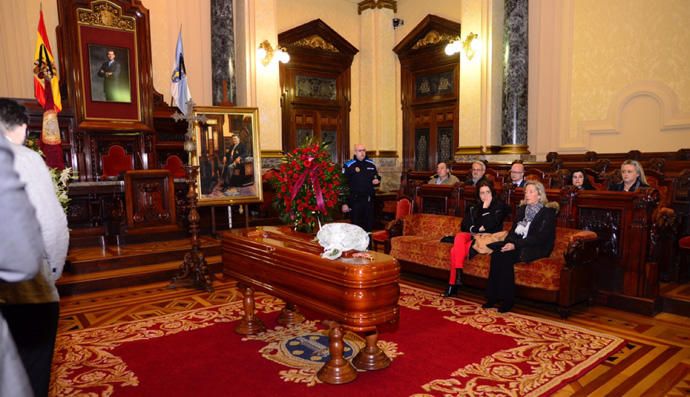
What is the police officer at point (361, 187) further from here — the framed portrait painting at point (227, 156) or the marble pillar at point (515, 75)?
the marble pillar at point (515, 75)

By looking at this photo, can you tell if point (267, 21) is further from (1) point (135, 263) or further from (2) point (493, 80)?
(1) point (135, 263)

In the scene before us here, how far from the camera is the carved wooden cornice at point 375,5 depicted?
442 inches

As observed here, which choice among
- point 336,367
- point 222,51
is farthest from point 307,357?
point 222,51

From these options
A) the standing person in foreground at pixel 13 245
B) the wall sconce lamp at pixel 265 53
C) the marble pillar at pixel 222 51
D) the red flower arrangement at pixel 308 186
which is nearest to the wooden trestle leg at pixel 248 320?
the red flower arrangement at pixel 308 186

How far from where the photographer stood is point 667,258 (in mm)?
5113

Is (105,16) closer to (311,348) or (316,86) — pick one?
(316,86)

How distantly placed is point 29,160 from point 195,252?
364cm

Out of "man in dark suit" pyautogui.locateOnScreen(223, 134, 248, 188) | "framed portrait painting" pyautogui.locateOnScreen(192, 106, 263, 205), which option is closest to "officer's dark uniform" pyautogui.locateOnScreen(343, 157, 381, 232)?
"framed portrait painting" pyautogui.locateOnScreen(192, 106, 263, 205)

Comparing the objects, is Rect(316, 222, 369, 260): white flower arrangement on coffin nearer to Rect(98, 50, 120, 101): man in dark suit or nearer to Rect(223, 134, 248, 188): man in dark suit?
Rect(223, 134, 248, 188): man in dark suit

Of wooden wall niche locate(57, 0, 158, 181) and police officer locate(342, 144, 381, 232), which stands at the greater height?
wooden wall niche locate(57, 0, 158, 181)

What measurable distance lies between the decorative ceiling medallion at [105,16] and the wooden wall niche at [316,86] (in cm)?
317

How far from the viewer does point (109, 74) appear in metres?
8.06

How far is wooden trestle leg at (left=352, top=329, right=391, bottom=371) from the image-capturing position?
3213mm

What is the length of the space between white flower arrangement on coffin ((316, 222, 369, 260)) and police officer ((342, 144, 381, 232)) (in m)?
4.32
